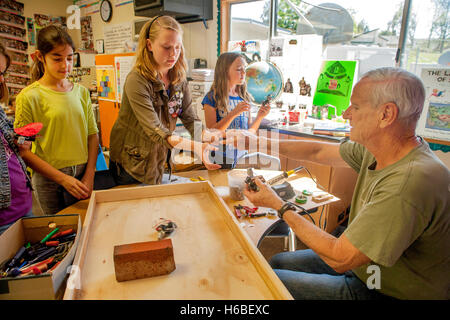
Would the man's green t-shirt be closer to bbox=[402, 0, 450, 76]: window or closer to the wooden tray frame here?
the wooden tray frame

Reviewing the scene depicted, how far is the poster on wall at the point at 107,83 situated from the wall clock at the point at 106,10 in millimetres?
1307

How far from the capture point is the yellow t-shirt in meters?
1.52

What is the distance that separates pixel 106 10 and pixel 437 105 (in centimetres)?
532

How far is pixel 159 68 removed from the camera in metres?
1.66

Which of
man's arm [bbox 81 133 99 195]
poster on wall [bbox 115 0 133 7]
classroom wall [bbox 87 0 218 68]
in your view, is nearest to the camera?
man's arm [bbox 81 133 99 195]

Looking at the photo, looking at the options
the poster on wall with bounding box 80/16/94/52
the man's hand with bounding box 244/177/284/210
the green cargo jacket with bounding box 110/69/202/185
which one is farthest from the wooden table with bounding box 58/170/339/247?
the poster on wall with bounding box 80/16/94/52

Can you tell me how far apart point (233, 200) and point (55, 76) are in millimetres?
1107

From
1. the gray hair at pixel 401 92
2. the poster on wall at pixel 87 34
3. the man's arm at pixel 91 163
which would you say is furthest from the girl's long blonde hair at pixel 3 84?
the poster on wall at pixel 87 34

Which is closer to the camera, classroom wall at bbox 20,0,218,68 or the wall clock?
classroom wall at bbox 20,0,218,68

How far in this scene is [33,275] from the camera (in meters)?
0.71

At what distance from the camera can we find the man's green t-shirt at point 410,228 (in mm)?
900

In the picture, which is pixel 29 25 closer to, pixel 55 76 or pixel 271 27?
pixel 271 27

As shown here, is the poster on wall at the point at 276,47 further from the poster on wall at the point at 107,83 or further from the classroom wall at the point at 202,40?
Result: the poster on wall at the point at 107,83
